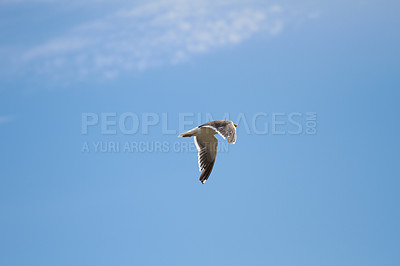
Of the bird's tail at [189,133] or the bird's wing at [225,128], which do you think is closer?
the bird's wing at [225,128]

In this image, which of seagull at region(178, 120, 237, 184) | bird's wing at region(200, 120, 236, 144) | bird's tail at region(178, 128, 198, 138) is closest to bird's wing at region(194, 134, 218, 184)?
seagull at region(178, 120, 237, 184)

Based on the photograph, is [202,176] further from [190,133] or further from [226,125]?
[226,125]

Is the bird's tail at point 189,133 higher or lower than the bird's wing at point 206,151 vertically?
higher

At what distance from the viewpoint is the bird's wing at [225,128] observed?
16.2 m

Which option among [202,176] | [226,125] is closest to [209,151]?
[202,176]

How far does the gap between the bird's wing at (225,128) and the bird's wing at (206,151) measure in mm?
1469

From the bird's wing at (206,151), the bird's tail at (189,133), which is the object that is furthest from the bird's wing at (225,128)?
the bird's wing at (206,151)

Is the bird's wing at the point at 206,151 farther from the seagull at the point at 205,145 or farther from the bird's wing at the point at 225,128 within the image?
the bird's wing at the point at 225,128

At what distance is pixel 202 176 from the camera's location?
781 inches

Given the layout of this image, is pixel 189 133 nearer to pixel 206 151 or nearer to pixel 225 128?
pixel 206 151

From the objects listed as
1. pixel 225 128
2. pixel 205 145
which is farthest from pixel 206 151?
pixel 225 128

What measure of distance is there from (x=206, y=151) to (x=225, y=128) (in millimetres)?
3242

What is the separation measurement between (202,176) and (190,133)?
2011 millimetres

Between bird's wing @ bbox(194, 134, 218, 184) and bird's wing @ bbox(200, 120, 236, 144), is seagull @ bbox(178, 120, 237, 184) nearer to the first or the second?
bird's wing @ bbox(194, 134, 218, 184)
